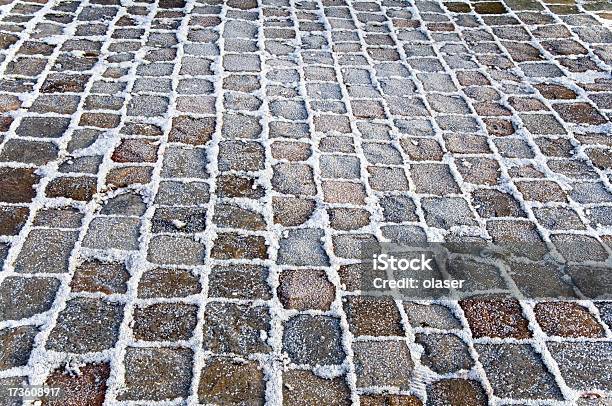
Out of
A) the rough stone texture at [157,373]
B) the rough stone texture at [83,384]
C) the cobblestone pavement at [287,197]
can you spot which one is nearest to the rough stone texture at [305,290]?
the cobblestone pavement at [287,197]

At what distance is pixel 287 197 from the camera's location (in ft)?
11.8

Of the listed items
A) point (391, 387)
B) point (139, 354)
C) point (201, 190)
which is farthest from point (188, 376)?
point (201, 190)

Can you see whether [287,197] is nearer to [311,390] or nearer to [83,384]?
[311,390]

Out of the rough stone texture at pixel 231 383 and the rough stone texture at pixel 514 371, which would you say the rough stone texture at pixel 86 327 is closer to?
the rough stone texture at pixel 231 383

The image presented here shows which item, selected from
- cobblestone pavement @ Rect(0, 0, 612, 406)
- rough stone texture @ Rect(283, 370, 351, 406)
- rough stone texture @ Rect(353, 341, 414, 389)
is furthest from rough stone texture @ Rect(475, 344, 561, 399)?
rough stone texture @ Rect(283, 370, 351, 406)

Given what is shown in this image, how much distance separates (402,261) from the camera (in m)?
3.23

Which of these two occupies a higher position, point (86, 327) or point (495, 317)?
point (495, 317)

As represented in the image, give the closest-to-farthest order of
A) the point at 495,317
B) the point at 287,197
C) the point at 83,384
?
the point at 83,384 → the point at 495,317 → the point at 287,197

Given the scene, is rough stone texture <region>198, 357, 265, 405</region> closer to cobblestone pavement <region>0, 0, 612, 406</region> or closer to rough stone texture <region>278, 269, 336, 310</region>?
cobblestone pavement <region>0, 0, 612, 406</region>

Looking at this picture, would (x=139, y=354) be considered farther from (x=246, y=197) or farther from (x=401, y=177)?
(x=401, y=177)

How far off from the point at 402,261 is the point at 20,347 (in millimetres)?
1656

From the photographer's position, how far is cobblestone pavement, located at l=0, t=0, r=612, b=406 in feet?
8.87

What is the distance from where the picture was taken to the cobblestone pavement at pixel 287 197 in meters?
2.70

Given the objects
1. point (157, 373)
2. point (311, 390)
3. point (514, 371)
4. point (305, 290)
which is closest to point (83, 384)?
point (157, 373)
